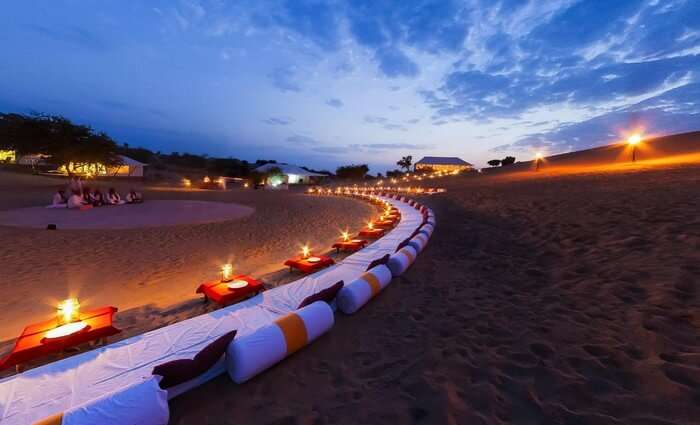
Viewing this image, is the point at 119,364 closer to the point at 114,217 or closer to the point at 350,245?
the point at 350,245

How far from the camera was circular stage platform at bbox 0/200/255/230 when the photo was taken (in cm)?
1159

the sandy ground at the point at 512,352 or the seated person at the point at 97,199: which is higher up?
the seated person at the point at 97,199

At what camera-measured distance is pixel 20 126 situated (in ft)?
79.4

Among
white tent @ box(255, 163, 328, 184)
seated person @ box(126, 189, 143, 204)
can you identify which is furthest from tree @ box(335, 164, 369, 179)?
seated person @ box(126, 189, 143, 204)

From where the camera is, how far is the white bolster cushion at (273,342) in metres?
3.14

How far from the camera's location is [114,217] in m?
13.4

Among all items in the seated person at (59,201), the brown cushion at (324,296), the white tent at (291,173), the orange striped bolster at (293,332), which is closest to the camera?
the orange striped bolster at (293,332)

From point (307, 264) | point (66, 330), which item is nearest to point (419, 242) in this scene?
point (307, 264)

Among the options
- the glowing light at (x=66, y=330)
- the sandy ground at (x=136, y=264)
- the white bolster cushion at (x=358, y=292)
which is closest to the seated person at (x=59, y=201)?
the sandy ground at (x=136, y=264)

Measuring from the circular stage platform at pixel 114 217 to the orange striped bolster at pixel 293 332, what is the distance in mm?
11280

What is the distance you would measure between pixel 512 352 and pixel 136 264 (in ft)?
29.1

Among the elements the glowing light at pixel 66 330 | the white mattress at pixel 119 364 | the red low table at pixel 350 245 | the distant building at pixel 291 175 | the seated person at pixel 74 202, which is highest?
the distant building at pixel 291 175

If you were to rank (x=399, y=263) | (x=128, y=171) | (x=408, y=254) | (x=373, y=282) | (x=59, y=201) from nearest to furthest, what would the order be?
(x=373, y=282) < (x=399, y=263) < (x=408, y=254) < (x=59, y=201) < (x=128, y=171)

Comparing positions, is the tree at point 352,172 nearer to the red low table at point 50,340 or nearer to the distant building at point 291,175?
the distant building at point 291,175
